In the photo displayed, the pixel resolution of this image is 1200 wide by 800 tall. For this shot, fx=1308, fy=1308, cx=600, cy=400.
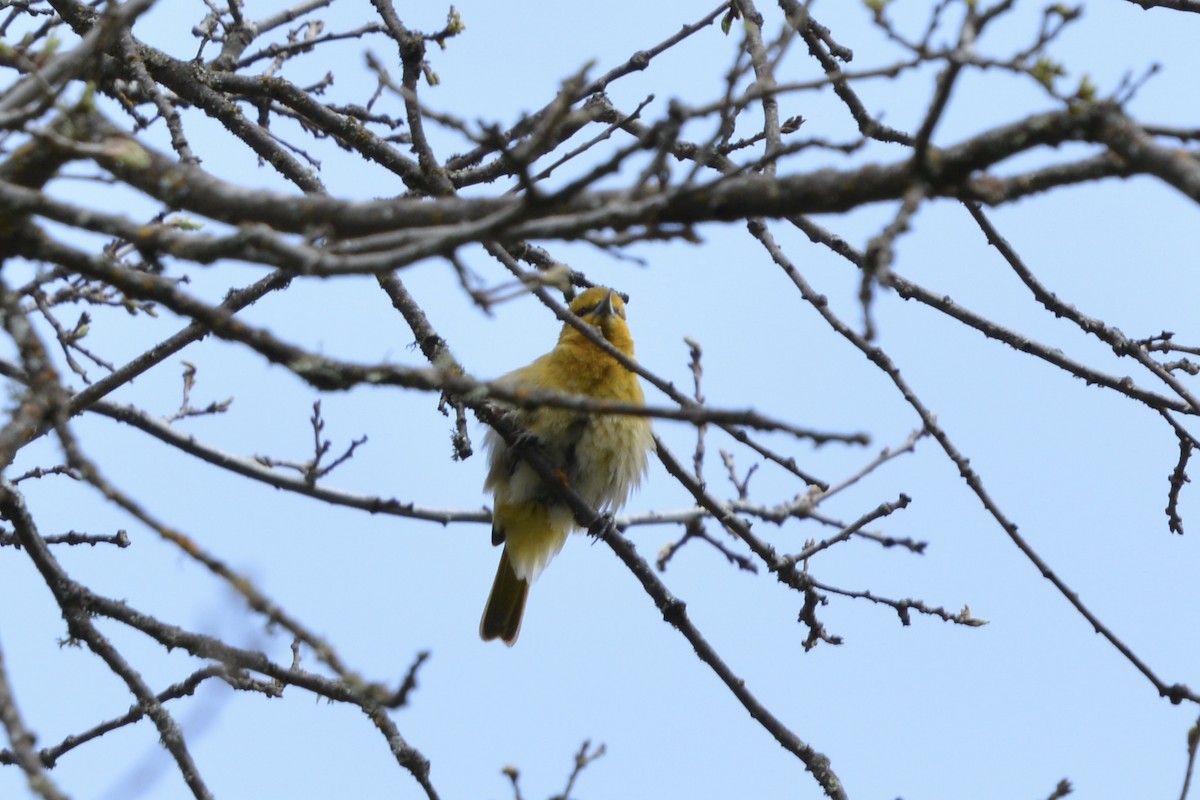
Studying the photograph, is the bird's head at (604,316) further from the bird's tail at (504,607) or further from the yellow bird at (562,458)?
the bird's tail at (504,607)

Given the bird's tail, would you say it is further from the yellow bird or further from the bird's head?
the bird's head

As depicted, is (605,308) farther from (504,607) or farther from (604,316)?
(504,607)

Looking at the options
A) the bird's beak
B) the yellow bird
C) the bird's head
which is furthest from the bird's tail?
the bird's beak

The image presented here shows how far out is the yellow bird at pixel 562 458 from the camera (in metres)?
6.30

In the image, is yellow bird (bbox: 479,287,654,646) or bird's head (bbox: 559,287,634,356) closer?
yellow bird (bbox: 479,287,654,646)

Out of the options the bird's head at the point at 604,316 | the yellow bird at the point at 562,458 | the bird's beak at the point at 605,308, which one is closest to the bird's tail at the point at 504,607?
the yellow bird at the point at 562,458

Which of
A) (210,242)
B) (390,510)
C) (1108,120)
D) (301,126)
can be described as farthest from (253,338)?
(301,126)

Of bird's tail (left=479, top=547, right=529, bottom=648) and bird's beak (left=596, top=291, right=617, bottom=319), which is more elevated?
bird's beak (left=596, top=291, right=617, bottom=319)

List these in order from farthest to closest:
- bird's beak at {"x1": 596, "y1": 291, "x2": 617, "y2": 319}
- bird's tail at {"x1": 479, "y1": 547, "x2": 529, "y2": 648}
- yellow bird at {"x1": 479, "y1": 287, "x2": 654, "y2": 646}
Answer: bird's tail at {"x1": 479, "y1": 547, "x2": 529, "y2": 648}
bird's beak at {"x1": 596, "y1": 291, "x2": 617, "y2": 319}
yellow bird at {"x1": 479, "y1": 287, "x2": 654, "y2": 646}

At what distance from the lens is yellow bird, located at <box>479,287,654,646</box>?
20.7ft

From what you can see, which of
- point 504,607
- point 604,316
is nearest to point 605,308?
point 604,316

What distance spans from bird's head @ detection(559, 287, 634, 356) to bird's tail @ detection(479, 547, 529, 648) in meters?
1.37

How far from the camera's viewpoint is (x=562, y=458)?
253 inches

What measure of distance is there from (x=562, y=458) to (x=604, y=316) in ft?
3.23
